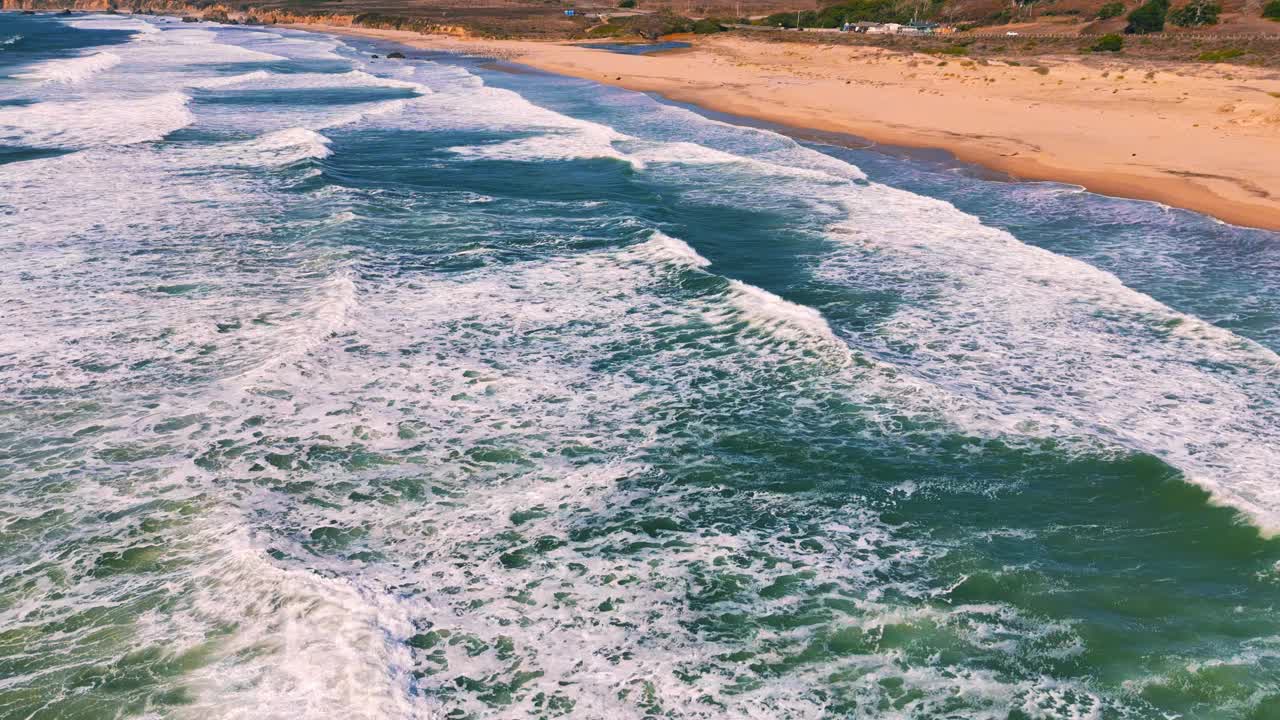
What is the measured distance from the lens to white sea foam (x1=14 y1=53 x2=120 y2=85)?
155 feet

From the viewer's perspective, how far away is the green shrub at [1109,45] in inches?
2245

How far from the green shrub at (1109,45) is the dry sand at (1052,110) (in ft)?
25.6

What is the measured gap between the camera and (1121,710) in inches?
267

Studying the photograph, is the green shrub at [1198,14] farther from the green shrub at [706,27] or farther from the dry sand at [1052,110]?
the green shrub at [706,27]

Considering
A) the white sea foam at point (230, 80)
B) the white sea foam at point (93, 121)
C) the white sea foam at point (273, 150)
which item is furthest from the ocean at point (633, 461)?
the white sea foam at point (230, 80)

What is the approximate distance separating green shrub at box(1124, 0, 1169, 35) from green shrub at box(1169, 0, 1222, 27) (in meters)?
1.22

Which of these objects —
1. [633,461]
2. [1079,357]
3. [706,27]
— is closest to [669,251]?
[1079,357]

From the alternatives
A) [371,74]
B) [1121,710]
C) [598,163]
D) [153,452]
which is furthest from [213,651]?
[371,74]

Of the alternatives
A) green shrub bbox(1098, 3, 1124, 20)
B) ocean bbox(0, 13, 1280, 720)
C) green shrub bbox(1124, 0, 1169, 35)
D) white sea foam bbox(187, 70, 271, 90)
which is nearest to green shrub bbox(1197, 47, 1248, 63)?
green shrub bbox(1124, 0, 1169, 35)

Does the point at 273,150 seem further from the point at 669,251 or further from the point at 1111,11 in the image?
the point at 1111,11

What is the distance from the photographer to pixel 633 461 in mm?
10305

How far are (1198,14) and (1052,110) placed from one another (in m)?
49.1

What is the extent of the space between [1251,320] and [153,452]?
15.5 m

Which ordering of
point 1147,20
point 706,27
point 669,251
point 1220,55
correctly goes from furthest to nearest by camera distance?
point 706,27 < point 1147,20 < point 1220,55 < point 669,251
